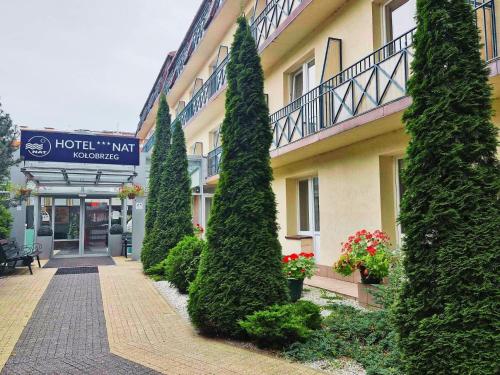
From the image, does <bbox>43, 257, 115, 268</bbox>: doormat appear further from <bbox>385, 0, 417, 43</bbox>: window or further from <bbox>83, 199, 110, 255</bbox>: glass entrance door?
<bbox>385, 0, 417, 43</bbox>: window

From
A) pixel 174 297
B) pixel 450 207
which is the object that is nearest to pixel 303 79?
pixel 174 297

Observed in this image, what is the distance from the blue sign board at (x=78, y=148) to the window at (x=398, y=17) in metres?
10.2

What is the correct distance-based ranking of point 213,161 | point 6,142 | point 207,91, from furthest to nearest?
1. point 207,91
2. point 213,161
3. point 6,142

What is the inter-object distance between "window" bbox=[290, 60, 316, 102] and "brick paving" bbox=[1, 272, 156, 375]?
786 cm

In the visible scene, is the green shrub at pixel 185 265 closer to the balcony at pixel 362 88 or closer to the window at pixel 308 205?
the window at pixel 308 205

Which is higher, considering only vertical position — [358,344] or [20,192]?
[20,192]

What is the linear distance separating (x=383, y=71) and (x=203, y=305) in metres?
5.33

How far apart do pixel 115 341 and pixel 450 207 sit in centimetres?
443

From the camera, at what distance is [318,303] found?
7.04 meters

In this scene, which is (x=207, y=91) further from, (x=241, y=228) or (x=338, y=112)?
(x=241, y=228)

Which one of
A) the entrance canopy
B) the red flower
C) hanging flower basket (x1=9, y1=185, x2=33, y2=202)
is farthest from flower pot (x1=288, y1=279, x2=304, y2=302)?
hanging flower basket (x1=9, y1=185, x2=33, y2=202)

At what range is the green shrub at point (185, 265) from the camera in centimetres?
830

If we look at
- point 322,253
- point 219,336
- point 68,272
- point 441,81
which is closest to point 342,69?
point 322,253

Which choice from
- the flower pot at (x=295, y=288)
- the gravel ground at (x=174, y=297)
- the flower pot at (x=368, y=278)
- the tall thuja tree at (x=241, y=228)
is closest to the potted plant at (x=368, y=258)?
the flower pot at (x=368, y=278)
